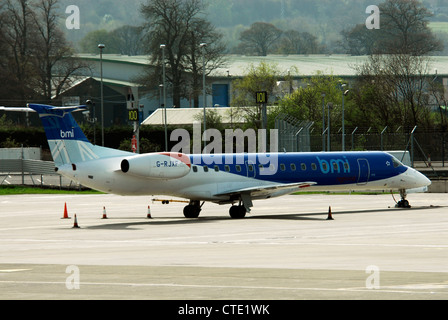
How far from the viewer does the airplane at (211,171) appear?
115ft

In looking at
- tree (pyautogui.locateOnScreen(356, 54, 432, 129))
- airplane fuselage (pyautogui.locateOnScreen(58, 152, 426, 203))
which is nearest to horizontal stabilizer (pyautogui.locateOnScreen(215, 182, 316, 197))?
airplane fuselage (pyautogui.locateOnScreen(58, 152, 426, 203))

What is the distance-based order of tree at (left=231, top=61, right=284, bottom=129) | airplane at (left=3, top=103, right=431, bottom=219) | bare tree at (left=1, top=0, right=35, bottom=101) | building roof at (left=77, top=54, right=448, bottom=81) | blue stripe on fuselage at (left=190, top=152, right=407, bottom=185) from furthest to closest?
building roof at (left=77, top=54, right=448, bottom=81), bare tree at (left=1, top=0, right=35, bottom=101), tree at (left=231, top=61, right=284, bottom=129), blue stripe on fuselage at (left=190, top=152, right=407, bottom=185), airplane at (left=3, top=103, right=431, bottom=219)

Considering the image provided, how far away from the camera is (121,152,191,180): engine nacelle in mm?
35406

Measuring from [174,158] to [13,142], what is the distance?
5272 centimetres

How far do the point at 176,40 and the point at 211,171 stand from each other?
68.4m

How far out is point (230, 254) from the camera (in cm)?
2345

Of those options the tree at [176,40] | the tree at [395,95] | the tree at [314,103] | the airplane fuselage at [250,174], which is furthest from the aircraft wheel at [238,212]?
the tree at [176,40]

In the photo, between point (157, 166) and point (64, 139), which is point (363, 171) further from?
point (64, 139)

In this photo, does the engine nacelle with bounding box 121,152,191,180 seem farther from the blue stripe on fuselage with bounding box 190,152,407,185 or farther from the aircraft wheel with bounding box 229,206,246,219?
the aircraft wheel with bounding box 229,206,246,219

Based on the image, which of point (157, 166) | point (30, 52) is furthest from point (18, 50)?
point (157, 166)

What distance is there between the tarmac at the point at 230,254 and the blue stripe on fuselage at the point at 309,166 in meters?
1.72

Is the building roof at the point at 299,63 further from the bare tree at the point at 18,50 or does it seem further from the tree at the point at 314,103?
the tree at the point at 314,103

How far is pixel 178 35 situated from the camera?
104 metres
